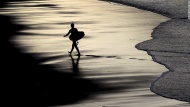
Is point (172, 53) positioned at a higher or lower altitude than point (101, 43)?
higher

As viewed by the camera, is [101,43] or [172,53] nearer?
[172,53]

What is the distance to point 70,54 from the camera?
2538cm

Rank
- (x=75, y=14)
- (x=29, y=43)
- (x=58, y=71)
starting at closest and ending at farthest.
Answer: (x=58, y=71) → (x=29, y=43) → (x=75, y=14)

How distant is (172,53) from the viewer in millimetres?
25609

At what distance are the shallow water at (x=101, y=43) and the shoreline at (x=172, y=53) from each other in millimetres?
374

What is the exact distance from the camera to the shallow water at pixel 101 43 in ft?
60.6

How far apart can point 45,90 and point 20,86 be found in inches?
41.7

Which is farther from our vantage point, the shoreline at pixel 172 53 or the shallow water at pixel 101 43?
the shoreline at pixel 172 53

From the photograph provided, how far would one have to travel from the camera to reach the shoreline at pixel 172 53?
1914 centimetres

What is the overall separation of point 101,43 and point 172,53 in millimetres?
3735

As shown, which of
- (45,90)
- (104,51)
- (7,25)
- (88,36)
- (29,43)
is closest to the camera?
(45,90)

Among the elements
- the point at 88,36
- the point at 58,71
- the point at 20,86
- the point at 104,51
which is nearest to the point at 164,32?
the point at 88,36

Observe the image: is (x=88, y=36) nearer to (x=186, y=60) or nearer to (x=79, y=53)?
(x=79, y=53)

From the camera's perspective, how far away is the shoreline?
754 inches
